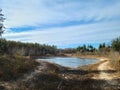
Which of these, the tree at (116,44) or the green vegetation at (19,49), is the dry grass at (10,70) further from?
the tree at (116,44)

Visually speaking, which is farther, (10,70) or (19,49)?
(19,49)

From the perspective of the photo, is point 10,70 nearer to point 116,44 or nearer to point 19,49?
point 19,49

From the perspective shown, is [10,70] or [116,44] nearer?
[10,70]

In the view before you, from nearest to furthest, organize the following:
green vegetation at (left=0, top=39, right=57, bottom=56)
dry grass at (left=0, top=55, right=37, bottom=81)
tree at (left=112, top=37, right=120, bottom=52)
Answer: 1. dry grass at (left=0, top=55, right=37, bottom=81)
2. green vegetation at (left=0, top=39, right=57, bottom=56)
3. tree at (left=112, top=37, right=120, bottom=52)

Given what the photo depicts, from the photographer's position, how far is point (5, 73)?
24.2 meters

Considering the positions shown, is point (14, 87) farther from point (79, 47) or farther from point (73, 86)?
point (79, 47)

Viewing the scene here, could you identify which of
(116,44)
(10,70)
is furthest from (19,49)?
(10,70)

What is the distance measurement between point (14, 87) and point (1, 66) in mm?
6945

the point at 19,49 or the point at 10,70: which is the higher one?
the point at 19,49

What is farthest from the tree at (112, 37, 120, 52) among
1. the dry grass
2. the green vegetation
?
the dry grass

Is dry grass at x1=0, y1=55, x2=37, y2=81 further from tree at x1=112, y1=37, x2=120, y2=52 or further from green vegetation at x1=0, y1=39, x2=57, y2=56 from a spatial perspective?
tree at x1=112, y1=37, x2=120, y2=52

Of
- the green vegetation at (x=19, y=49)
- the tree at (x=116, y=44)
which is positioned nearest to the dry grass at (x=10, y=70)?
the green vegetation at (x=19, y=49)

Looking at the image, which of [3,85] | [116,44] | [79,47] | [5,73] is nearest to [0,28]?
[5,73]

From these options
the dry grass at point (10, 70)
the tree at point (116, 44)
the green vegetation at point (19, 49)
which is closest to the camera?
the dry grass at point (10, 70)
